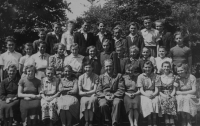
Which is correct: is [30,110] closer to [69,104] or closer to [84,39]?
[69,104]

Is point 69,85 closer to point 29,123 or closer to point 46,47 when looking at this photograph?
point 29,123

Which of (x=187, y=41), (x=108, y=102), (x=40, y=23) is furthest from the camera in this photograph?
(x=40, y=23)

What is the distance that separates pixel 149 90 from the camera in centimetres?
672

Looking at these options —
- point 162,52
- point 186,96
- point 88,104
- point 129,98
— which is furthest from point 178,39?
point 88,104

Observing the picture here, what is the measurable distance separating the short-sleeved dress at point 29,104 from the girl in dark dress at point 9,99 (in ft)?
0.67

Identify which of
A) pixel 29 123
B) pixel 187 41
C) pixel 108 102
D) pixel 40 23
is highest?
pixel 40 23

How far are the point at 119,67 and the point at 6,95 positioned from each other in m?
2.97

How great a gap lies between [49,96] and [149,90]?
2444 millimetres

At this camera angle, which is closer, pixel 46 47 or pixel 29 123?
pixel 29 123

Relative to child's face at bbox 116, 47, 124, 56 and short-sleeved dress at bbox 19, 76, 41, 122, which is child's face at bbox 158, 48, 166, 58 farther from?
short-sleeved dress at bbox 19, 76, 41, 122

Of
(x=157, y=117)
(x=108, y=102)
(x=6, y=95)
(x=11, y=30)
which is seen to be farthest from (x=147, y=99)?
(x=11, y=30)

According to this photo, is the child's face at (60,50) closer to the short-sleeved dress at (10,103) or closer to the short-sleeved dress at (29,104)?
the short-sleeved dress at (29,104)

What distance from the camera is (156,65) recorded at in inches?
301

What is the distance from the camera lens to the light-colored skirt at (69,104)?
6313 millimetres
